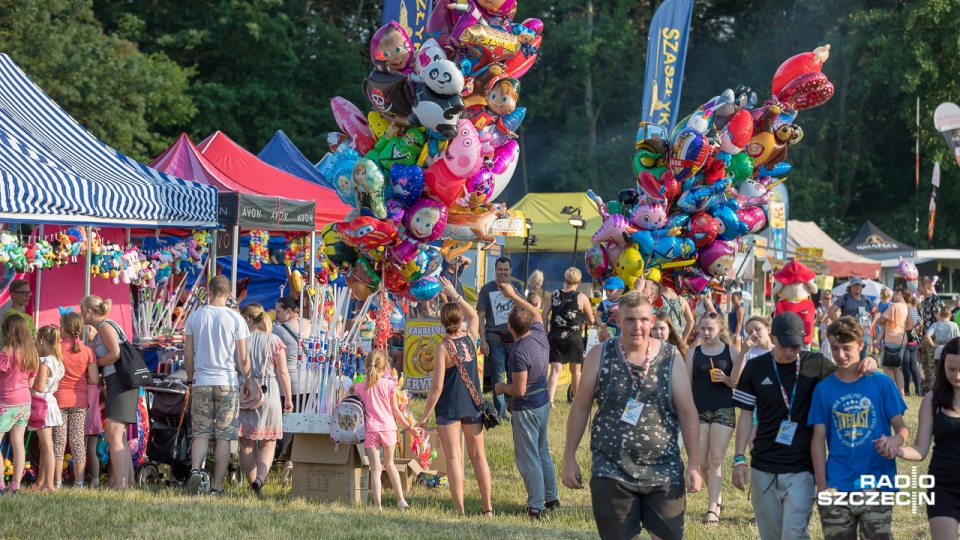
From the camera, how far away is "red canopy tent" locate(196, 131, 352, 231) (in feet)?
43.0

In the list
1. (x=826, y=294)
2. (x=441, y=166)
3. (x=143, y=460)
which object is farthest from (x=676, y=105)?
(x=143, y=460)

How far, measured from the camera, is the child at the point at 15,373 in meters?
7.88

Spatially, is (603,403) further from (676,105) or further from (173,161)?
(676,105)

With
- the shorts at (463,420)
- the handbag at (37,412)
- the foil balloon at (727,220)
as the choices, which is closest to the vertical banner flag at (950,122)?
the foil balloon at (727,220)

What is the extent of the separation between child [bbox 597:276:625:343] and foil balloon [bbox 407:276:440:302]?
1.59m

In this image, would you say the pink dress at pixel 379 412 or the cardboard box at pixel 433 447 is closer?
the pink dress at pixel 379 412

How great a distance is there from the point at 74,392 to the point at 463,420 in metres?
3.13

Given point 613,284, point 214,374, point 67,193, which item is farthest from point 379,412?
point 67,193

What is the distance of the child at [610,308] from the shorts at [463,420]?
1683 millimetres

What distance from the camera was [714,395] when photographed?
7.69 meters

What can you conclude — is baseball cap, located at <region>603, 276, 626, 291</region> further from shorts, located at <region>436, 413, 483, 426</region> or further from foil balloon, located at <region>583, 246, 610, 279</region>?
shorts, located at <region>436, 413, 483, 426</region>

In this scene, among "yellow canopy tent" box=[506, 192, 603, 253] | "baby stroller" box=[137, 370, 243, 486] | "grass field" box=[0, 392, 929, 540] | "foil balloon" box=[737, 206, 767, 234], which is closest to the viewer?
"grass field" box=[0, 392, 929, 540]

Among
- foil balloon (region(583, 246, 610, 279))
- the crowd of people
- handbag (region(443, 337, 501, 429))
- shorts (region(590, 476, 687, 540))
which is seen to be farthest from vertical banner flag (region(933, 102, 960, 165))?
shorts (region(590, 476, 687, 540))
